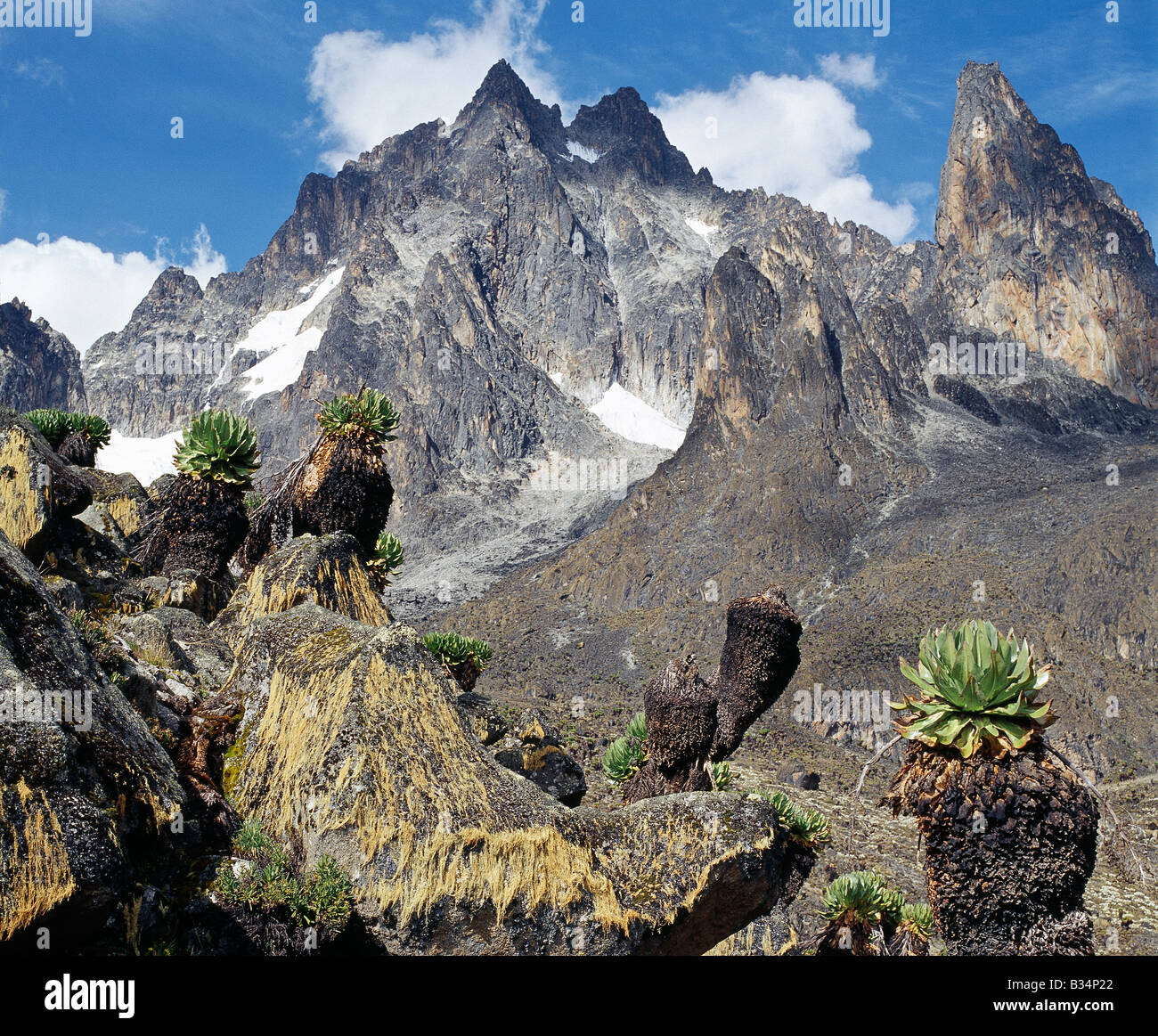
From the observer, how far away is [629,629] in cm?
13050

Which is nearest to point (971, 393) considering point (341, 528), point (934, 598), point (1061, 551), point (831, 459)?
point (831, 459)

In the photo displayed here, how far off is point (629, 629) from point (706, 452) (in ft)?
186

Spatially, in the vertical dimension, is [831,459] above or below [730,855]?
above

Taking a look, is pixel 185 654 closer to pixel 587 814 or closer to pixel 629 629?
pixel 587 814

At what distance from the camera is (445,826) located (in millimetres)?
5758

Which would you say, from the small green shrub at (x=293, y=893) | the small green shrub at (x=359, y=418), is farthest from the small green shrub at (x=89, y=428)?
the small green shrub at (x=293, y=893)

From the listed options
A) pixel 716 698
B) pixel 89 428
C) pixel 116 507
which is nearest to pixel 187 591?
pixel 116 507

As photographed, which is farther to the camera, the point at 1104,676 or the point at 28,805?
the point at 1104,676

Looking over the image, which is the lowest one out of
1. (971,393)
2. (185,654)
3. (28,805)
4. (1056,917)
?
(1056,917)

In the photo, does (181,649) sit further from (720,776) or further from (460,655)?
(720,776)

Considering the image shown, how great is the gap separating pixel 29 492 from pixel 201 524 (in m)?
1.98

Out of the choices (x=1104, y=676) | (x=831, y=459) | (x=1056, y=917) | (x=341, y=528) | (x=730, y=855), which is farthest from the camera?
(x=831, y=459)

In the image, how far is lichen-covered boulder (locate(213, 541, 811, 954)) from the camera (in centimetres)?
564

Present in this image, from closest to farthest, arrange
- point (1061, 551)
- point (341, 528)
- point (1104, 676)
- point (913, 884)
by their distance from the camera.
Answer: point (341, 528) → point (913, 884) → point (1104, 676) → point (1061, 551)
